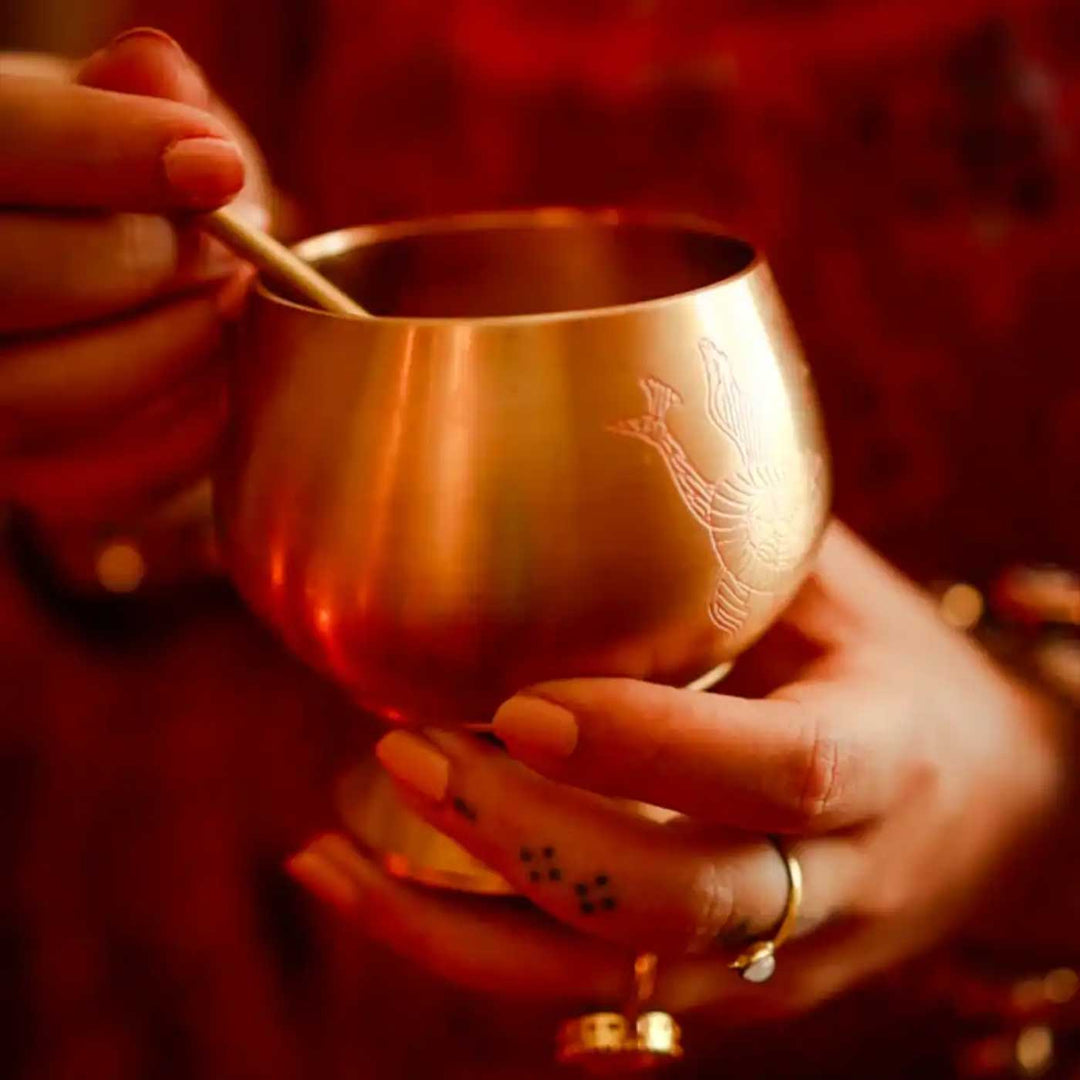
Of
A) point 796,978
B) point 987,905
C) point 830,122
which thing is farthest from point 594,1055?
point 830,122

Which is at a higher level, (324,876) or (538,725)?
(538,725)

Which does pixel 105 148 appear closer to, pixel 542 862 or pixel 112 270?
pixel 112 270

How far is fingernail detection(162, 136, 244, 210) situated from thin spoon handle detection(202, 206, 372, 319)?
1 centimetres

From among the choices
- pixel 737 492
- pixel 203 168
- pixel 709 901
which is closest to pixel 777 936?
pixel 709 901

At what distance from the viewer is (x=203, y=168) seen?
34 cm

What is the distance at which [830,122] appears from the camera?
0.63 meters

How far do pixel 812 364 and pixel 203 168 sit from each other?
0.37 metres

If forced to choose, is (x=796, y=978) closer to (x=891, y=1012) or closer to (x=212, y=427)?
(x=891, y=1012)

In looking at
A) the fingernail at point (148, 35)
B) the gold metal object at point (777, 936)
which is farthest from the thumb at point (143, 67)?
the gold metal object at point (777, 936)

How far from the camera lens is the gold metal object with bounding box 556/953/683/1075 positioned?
412 millimetres

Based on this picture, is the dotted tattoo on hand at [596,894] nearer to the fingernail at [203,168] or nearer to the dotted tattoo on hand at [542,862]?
the dotted tattoo on hand at [542,862]

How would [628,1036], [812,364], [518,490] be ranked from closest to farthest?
[518,490]
[628,1036]
[812,364]

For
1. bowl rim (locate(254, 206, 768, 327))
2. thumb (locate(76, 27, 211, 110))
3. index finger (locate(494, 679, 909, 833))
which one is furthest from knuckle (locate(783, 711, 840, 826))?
thumb (locate(76, 27, 211, 110))

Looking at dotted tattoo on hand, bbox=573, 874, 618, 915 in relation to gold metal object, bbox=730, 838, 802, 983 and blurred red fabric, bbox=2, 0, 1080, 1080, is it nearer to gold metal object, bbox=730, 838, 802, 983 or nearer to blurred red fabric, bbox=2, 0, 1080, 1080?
gold metal object, bbox=730, 838, 802, 983
